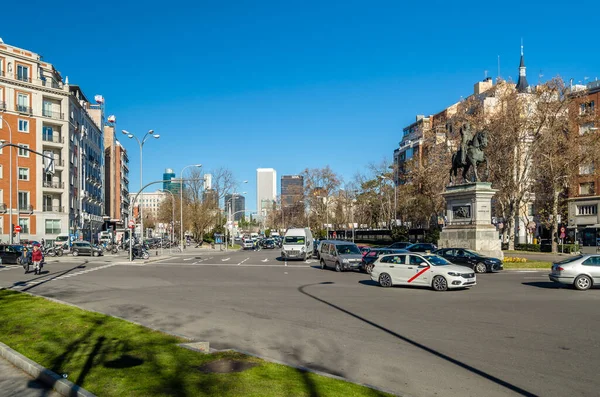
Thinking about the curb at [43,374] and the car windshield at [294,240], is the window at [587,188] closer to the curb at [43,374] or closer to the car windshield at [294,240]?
the car windshield at [294,240]

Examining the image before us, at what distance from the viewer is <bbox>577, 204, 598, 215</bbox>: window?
71.2 m

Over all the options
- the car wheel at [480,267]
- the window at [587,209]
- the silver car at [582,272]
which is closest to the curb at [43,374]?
the silver car at [582,272]

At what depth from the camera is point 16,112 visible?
62.7 m

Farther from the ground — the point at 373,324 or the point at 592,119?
the point at 592,119

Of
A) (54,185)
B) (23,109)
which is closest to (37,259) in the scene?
(54,185)

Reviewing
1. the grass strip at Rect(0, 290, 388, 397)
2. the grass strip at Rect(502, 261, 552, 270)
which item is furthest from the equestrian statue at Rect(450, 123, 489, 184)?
the grass strip at Rect(0, 290, 388, 397)

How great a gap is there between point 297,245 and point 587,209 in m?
49.8

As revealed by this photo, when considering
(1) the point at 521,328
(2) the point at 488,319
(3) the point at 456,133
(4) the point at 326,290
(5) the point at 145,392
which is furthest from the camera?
(3) the point at 456,133

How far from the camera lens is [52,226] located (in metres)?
65.9

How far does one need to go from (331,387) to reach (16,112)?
2642 inches

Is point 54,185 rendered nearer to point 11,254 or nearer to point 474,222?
point 11,254

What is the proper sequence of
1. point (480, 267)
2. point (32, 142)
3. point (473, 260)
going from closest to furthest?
point (480, 267) < point (473, 260) < point (32, 142)

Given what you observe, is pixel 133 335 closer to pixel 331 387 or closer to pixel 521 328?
pixel 331 387

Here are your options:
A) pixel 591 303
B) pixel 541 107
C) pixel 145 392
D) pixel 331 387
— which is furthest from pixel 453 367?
pixel 541 107
